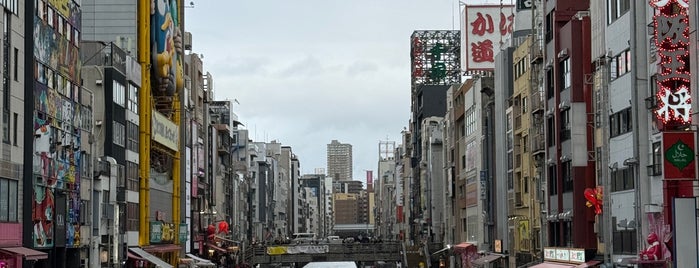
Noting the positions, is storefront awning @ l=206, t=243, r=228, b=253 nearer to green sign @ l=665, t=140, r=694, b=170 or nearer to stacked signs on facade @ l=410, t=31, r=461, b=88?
stacked signs on facade @ l=410, t=31, r=461, b=88

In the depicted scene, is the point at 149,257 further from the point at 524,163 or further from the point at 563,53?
the point at 563,53

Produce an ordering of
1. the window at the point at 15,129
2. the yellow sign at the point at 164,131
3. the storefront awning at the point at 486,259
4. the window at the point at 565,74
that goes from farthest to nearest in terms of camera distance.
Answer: the storefront awning at the point at 486,259, the yellow sign at the point at 164,131, the window at the point at 565,74, the window at the point at 15,129

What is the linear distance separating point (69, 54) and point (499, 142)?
39.1m

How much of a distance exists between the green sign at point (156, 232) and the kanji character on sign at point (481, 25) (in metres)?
38.3

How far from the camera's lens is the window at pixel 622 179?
5638cm

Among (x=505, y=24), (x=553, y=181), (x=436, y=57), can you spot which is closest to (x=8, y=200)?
(x=553, y=181)

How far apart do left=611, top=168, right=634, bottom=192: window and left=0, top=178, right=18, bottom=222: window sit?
26.8 meters

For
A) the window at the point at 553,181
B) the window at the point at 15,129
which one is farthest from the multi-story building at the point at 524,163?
the window at the point at 15,129

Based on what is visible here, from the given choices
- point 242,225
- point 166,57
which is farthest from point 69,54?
point 242,225

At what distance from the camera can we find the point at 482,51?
117m

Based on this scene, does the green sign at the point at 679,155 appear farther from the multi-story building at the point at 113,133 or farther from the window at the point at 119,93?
the window at the point at 119,93

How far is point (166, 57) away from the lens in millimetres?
92188

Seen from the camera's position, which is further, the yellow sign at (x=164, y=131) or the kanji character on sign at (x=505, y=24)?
the kanji character on sign at (x=505, y=24)

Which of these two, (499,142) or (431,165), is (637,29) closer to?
(499,142)
